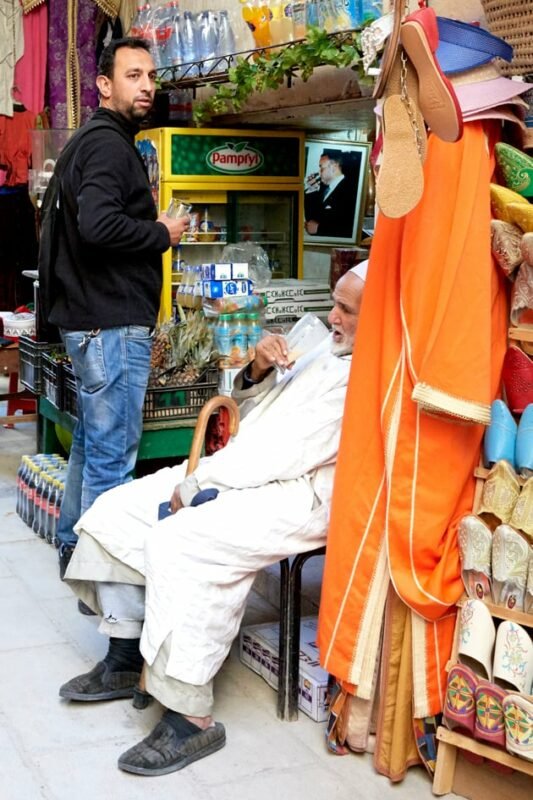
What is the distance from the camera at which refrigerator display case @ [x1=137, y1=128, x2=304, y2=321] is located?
6.12 m

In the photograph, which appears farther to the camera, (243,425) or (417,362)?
(243,425)

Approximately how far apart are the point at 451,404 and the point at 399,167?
0.62 meters

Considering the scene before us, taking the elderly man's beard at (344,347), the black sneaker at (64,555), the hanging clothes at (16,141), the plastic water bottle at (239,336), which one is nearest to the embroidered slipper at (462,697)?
the elderly man's beard at (344,347)

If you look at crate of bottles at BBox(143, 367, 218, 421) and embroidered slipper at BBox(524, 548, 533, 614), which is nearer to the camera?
embroidered slipper at BBox(524, 548, 533, 614)

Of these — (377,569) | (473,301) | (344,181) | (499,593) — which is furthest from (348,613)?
(344,181)

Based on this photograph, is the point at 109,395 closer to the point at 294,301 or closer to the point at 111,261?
the point at 111,261

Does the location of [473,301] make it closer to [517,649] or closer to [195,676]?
[517,649]

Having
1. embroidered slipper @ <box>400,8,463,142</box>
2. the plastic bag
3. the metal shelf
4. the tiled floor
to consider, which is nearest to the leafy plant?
the metal shelf

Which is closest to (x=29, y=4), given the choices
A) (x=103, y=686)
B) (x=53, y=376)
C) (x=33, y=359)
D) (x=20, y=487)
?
(x=33, y=359)

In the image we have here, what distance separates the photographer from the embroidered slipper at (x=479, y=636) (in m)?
3.08

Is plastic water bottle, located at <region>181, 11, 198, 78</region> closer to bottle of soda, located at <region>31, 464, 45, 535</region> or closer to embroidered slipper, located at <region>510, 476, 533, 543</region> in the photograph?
bottle of soda, located at <region>31, 464, 45, 535</region>

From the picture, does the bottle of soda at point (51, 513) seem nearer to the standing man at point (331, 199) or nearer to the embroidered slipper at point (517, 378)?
the standing man at point (331, 199)

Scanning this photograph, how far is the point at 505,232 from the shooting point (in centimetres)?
306

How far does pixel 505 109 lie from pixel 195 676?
71.0 inches
